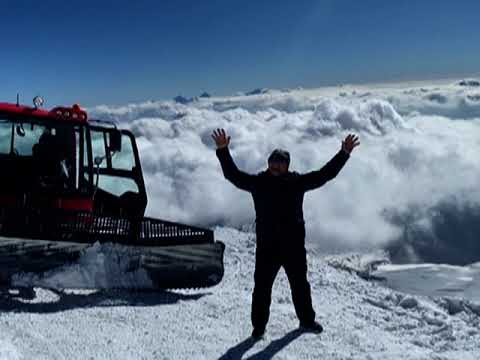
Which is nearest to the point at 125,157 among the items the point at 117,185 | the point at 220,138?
the point at 117,185

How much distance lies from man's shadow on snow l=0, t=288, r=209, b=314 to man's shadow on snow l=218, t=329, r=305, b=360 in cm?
139

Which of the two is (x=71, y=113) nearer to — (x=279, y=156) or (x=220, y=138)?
(x=220, y=138)

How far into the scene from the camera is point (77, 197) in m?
7.15

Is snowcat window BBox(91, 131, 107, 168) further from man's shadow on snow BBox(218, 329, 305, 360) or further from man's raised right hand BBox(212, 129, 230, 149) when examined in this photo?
man's shadow on snow BBox(218, 329, 305, 360)

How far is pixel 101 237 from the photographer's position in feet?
21.3

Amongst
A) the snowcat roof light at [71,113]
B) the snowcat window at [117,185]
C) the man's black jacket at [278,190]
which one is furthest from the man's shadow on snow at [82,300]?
the snowcat roof light at [71,113]

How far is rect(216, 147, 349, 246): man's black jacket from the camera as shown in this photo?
5.07 m

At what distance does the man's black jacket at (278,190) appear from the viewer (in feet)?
16.6

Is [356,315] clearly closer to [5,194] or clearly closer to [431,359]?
[431,359]

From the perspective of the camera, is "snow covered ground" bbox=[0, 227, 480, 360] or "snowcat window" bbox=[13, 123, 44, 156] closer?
"snow covered ground" bbox=[0, 227, 480, 360]

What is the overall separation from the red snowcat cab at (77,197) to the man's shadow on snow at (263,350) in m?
1.60

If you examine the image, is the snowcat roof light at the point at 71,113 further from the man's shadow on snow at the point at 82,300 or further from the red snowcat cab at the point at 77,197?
the man's shadow on snow at the point at 82,300

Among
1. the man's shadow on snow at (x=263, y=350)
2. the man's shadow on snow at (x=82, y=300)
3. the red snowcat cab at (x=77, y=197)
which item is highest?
the red snowcat cab at (x=77, y=197)

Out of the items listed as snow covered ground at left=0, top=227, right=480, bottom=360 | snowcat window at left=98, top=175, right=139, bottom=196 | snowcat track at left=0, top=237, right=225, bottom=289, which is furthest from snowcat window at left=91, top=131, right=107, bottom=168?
snow covered ground at left=0, top=227, right=480, bottom=360
